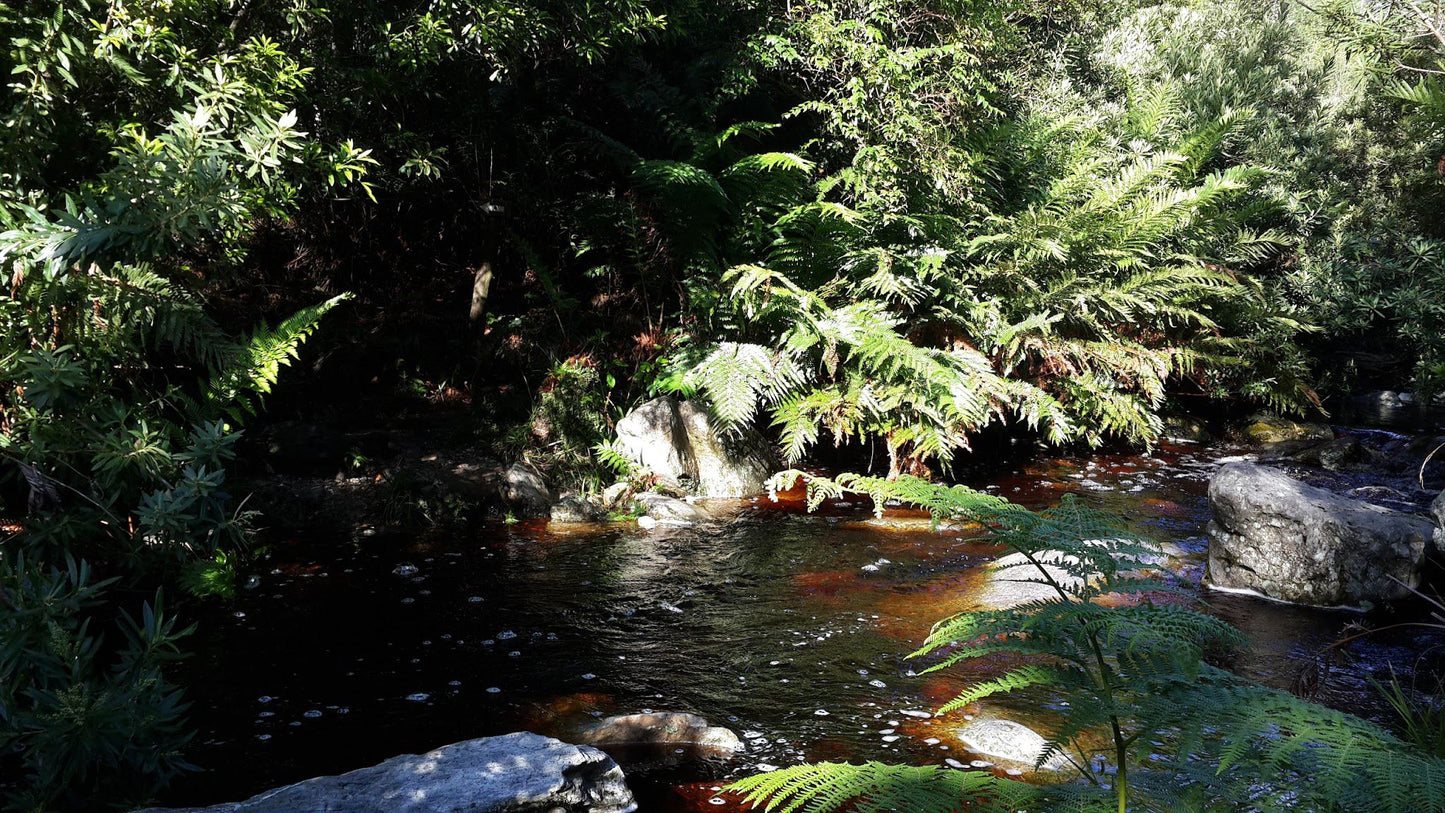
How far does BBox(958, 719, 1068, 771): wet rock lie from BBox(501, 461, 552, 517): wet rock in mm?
3606

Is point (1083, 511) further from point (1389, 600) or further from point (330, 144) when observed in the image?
point (330, 144)

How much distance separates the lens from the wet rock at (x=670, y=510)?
6020mm

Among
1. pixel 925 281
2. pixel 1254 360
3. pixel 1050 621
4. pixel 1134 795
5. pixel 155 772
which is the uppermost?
pixel 925 281

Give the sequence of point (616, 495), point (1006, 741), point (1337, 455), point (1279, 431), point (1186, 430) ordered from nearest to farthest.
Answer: point (1006, 741)
point (616, 495)
point (1337, 455)
point (1279, 431)
point (1186, 430)

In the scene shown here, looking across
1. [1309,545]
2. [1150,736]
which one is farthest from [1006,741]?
[1309,545]

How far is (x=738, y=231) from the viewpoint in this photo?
291 inches

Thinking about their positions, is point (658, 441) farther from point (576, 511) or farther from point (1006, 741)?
point (1006, 741)

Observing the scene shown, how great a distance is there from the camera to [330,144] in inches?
208

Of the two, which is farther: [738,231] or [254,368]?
[738,231]

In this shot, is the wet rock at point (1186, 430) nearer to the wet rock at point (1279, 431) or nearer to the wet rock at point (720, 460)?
the wet rock at point (1279, 431)

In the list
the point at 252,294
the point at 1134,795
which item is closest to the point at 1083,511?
the point at 1134,795

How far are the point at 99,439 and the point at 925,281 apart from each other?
6.11 metres

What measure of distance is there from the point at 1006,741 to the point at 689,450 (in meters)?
3.94

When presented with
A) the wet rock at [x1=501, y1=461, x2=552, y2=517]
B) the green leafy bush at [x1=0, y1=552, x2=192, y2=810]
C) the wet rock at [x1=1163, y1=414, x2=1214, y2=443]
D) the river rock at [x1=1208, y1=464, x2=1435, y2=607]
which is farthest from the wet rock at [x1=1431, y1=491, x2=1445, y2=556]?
the green leafy bush at [x1=0, y1=552, x2=192, y2=810]
